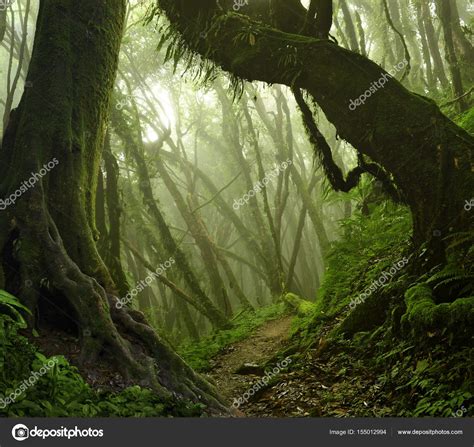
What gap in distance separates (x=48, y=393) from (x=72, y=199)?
281 centimetres

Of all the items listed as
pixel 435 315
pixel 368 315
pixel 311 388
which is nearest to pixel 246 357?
pixel 368 315

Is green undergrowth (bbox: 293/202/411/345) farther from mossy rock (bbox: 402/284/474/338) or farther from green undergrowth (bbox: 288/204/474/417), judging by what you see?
mossy rock (bbox: 402/284/474/338)

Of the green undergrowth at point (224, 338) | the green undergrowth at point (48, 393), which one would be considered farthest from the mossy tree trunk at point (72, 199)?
the green undergrowth at point (224, 338)

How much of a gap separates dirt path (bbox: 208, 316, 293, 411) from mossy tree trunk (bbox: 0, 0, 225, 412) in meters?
1.60

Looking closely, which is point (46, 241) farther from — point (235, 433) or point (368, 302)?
point (368, 302)

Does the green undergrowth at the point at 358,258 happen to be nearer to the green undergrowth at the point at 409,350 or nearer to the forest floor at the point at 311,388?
the green undergrowth at the point at 409,350

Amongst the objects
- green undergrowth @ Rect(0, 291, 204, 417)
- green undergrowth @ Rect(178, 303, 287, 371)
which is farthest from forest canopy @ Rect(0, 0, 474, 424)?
green undergrowth @ Rect(178, 303, 287, 371)

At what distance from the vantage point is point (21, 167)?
523cm

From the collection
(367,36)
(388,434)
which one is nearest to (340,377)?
(388,434)

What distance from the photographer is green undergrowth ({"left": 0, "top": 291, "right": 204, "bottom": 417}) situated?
2857 millimetres

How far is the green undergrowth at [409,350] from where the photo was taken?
3603 millimetres

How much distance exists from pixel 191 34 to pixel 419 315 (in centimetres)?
482

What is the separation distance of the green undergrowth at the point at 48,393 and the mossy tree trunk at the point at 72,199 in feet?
1.67

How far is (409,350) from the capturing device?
436 cm
